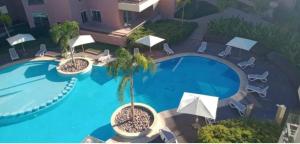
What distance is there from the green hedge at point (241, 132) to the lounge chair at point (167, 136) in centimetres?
173

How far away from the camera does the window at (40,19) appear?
3345cm

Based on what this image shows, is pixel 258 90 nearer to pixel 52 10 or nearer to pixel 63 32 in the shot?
pixel 63 32

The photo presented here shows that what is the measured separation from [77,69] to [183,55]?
431 inches

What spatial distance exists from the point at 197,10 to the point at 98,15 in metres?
14.1

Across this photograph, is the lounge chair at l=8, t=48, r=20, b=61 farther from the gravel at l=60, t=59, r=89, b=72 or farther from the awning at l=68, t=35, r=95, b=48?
the awning at l=68, t=35, r=95, b=48

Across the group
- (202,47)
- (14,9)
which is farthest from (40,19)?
(202,47)

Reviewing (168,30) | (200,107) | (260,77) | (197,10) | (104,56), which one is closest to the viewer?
(200,107)

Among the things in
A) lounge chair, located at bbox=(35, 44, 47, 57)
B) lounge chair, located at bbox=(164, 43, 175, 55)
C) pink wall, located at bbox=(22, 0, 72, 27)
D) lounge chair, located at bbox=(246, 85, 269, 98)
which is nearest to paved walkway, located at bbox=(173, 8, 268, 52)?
lounge chair, located at bbox=(164, 43, 175, 55)

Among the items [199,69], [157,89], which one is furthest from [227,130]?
[199,69]

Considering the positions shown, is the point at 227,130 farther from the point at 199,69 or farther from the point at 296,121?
the point at 199,69

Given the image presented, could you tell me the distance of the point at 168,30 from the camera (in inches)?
1227

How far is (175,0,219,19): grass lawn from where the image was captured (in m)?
36.9

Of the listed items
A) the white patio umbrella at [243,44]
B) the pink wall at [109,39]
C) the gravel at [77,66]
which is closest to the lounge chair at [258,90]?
the white patio umbrella at [243,44]

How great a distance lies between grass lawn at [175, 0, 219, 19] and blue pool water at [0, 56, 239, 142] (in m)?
10.4
